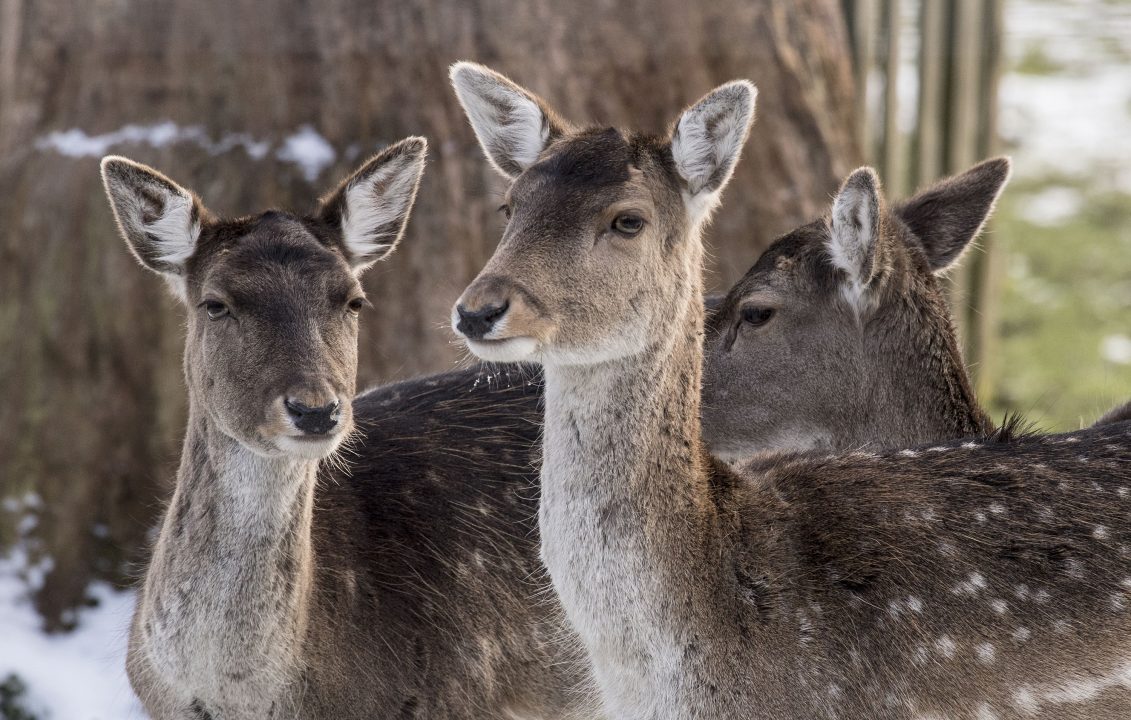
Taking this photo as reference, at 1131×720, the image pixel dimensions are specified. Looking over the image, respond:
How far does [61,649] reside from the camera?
23.6ft

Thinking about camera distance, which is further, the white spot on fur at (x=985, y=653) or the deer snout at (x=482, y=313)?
the white spot on fur at (x=985, y=653)

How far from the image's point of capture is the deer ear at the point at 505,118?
480 cm

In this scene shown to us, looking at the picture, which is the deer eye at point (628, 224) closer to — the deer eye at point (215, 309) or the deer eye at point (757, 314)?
the deer eye at point (215, 309)

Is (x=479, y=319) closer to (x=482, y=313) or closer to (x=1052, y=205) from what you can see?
(x=482, y=313)

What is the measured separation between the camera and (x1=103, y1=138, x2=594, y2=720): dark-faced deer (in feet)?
15.3

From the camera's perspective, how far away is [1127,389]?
11375 mm

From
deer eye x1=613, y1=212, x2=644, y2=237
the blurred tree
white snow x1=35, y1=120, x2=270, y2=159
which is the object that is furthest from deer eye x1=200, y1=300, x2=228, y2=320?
white snow x1=35, y1=120, x2=270, y2=159

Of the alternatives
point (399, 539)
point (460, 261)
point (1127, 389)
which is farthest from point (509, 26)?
point (1127, 389)

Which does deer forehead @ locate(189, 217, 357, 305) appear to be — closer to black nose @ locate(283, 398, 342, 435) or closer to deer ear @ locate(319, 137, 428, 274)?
deer ear @ locate(319, 137, 428, 274)

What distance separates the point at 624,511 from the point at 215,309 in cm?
145

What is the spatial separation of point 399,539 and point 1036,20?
10.8m

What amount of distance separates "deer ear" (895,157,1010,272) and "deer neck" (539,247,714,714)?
2057 millimetres

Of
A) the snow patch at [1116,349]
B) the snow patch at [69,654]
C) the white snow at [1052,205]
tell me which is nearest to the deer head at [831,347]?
the snow patch at [69,654]

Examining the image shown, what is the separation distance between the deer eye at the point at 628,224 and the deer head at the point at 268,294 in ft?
3.10
